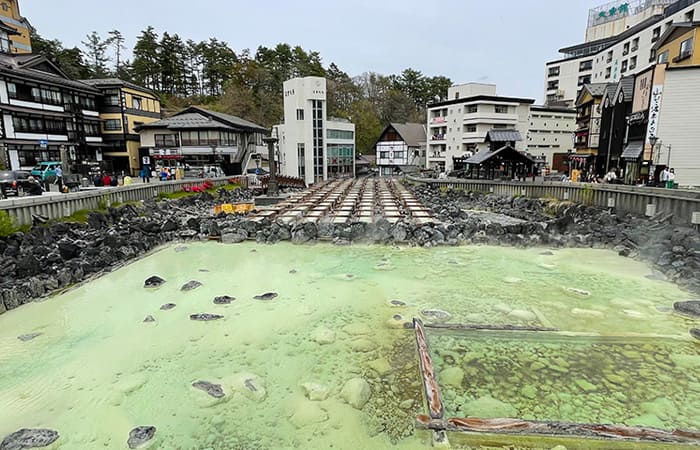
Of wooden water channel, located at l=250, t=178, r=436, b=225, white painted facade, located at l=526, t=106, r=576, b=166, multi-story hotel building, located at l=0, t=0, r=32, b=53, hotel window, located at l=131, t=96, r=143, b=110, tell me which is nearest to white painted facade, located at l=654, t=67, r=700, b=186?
wooden water channel, located at l=250, t=178, r=436, b=225

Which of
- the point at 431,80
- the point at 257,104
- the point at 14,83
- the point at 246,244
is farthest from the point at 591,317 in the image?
the point at 431,80

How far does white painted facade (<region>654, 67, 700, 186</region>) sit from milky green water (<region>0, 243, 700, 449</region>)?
1173 cm

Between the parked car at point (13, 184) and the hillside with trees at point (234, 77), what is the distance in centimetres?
3169

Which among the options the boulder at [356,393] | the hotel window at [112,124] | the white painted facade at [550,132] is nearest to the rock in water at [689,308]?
the boulder at [356,393]

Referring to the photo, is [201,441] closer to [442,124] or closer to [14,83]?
[14,83]

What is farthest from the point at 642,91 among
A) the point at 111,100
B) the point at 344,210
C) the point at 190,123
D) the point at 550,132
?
the point at 111,100

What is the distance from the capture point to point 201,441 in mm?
5137

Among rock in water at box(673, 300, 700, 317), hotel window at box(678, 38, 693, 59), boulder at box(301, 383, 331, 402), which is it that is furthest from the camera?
hotel window at box(678, 38, 693, 59)

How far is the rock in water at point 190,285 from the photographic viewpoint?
10.9 meters

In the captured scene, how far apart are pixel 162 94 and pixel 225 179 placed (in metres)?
28.4

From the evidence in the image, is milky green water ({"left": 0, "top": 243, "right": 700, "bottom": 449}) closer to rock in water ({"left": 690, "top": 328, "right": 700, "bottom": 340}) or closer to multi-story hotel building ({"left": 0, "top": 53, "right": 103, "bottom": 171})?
rock in water ({"left": 690, "top": 328, "right": 700, "bottom": 340})

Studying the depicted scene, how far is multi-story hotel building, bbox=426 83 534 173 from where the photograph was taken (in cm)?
4272

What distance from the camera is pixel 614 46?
4028 cm

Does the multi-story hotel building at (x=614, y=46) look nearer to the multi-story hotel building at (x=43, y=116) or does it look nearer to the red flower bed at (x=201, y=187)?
the red flower bed at (x=201, y=187)
